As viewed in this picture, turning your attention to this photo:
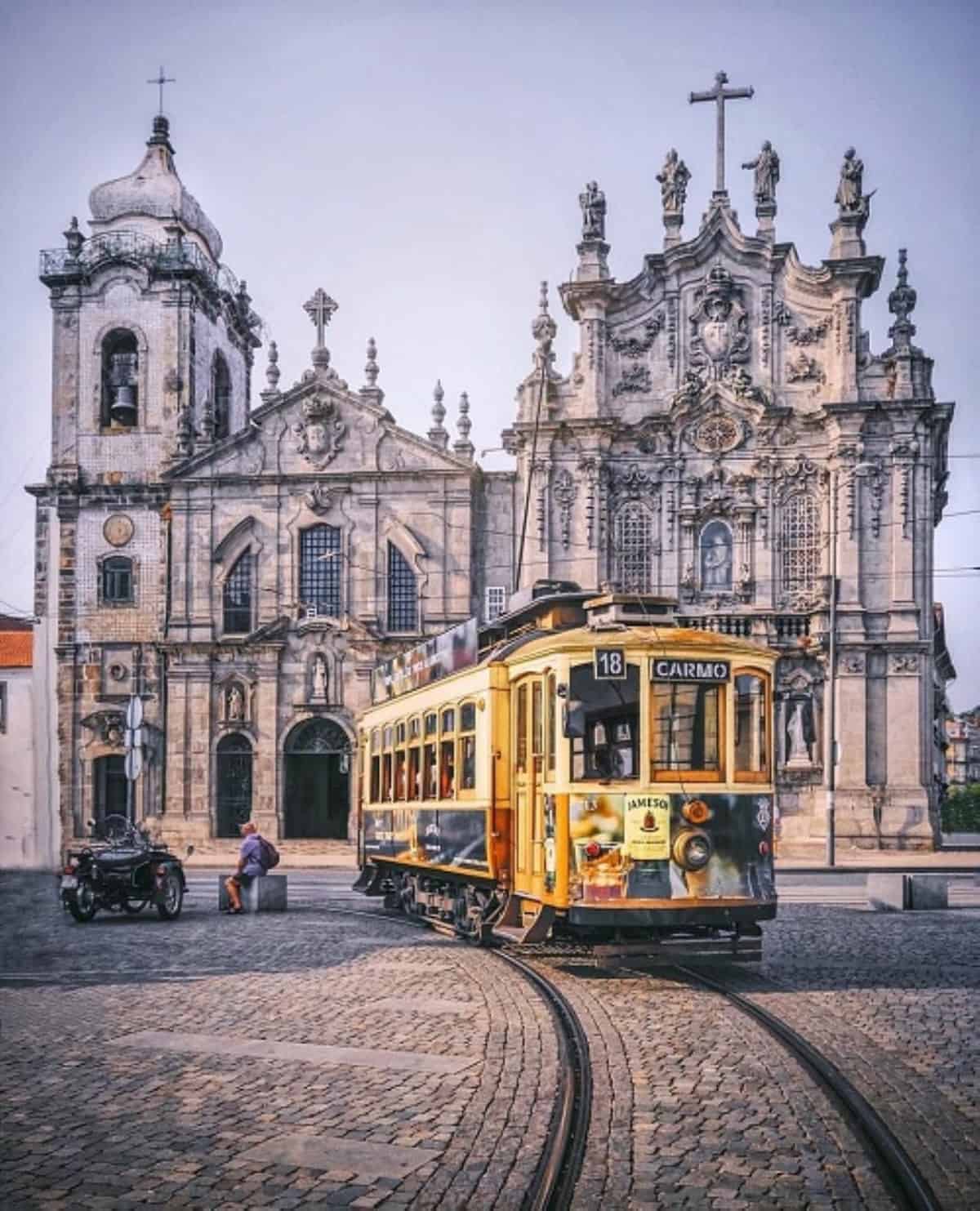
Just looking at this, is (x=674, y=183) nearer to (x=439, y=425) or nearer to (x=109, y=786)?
(x=439, y=425)

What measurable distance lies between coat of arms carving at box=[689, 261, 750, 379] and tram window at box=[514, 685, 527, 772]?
29.2 m

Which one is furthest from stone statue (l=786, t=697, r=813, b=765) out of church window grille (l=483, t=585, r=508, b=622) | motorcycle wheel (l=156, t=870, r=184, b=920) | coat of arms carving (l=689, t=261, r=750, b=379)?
motorcycle wheel (l=156, t=870, r=184, b=920)

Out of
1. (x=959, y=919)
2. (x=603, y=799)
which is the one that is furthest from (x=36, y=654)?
(x=603, y=799)

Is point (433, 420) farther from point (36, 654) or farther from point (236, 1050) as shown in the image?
point (236, 1050)

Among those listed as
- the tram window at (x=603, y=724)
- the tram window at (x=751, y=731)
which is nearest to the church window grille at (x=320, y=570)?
the tram window at (x=751, y=731)

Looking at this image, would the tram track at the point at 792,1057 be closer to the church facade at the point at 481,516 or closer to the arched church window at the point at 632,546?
the church facade at the point at 481,516

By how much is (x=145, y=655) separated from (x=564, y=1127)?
38.7 metres

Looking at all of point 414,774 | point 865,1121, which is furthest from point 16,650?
point 865,1121

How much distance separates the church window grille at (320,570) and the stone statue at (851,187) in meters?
17.4

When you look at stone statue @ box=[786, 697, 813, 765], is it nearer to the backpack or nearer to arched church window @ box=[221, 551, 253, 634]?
arched church window @ box=[221, 551, 253, 634]

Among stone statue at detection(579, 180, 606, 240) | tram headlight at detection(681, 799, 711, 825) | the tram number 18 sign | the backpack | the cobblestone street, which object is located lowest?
the cobblestone street

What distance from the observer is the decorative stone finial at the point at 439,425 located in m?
44.8

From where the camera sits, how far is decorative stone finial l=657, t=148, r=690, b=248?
4372 centimetres

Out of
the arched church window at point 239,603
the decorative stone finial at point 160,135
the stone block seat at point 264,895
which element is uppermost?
the decorative stone finial at point 160,135
